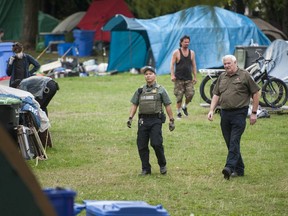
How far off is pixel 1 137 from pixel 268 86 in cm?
1610

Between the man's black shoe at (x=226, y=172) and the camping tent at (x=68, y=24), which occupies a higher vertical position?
the man's black shoe at (x=226, y=172)

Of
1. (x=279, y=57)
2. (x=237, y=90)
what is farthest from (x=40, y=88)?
(x=279, y=57)

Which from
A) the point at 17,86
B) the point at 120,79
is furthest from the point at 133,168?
the point at 120,79

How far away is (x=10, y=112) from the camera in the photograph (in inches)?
503

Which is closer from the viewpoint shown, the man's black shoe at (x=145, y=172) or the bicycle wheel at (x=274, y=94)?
the man's black shoe at (x=145, y=172)

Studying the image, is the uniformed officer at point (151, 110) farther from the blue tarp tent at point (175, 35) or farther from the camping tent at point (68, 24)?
the camping tent at point (68, 24)

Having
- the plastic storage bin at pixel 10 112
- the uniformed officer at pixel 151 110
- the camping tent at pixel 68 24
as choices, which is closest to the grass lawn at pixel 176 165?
the uniformed officer at pixel 151 110

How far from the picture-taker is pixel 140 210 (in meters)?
6.35

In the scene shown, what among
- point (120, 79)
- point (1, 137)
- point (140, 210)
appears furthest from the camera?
point (120, 79)

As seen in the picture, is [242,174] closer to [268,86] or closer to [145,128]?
[145,128]

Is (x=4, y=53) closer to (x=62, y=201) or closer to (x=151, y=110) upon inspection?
(x=151, y=110)

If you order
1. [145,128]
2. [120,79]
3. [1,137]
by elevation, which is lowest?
[120,79]

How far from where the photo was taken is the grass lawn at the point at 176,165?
35.1 ft

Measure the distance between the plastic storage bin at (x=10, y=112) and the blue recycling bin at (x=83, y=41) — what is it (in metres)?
28.0
